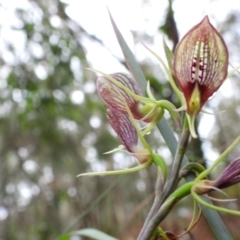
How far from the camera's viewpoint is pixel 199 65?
366 mm

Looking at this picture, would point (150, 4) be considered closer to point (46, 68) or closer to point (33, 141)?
point (46, 68)

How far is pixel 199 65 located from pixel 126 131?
0.29 feet

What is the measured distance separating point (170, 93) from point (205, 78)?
0.84m

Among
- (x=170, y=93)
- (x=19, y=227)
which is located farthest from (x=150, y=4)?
(x=19, y=227)

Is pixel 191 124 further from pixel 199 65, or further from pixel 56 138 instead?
pixel 56 138

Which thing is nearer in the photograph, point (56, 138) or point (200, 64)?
point (200, 64)

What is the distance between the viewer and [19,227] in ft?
9.07

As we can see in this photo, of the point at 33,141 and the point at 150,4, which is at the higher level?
the point at 150,4

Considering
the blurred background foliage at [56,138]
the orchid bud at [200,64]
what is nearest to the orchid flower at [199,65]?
the orchid bud at [200,64]

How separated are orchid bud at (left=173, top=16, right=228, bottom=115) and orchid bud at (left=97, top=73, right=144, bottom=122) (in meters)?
0.04

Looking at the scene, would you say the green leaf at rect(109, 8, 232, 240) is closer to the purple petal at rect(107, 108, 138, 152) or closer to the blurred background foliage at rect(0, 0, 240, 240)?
the purple petal at rect(107, 108, 138, 152)

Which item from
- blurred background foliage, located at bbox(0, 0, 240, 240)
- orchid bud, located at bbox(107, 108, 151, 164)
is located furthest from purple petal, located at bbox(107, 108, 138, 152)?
blurred background foliage, located at bbox(0, 0, 240, 240)

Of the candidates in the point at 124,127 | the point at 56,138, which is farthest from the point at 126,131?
the point at 56,138

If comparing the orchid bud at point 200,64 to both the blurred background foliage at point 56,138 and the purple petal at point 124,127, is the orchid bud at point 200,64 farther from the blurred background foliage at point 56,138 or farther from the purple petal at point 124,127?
the blurred background foliage at point 56,138
